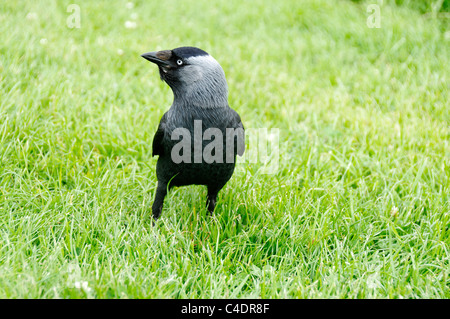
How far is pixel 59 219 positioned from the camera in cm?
263

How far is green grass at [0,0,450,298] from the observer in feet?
7.84

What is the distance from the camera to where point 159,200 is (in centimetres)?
278

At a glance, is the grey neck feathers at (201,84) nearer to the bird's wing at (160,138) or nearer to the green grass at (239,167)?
the bird's wing at (160,138)

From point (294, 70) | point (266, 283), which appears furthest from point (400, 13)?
point (266, 283)

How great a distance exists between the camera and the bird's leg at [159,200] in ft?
8.94

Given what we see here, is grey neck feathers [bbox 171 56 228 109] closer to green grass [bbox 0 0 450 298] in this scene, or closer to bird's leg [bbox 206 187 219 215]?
bird's leg [bbox 206 187 219 215]

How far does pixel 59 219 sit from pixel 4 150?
90 centimetres

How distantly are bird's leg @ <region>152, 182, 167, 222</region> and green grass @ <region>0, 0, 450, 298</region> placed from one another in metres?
0.09

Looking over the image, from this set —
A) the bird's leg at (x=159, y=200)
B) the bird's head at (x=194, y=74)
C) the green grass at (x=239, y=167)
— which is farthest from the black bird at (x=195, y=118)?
the green grass at (x=239, y=167)

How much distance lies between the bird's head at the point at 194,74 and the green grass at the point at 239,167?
80 cm

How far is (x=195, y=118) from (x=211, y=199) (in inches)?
25.1

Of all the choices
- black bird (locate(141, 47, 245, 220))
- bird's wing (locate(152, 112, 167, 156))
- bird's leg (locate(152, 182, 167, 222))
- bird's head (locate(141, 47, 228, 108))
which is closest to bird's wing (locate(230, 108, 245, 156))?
black bird (locate(141, 47, 245, 220))

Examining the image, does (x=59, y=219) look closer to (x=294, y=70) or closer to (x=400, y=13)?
(x=294, y=70)
